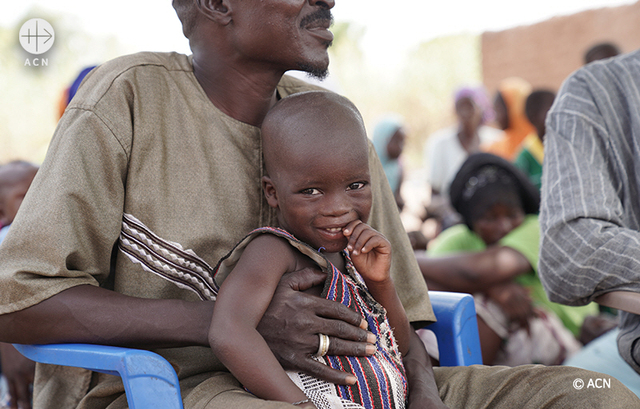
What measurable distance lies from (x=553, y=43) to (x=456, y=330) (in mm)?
13137

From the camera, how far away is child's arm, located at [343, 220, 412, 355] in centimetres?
159

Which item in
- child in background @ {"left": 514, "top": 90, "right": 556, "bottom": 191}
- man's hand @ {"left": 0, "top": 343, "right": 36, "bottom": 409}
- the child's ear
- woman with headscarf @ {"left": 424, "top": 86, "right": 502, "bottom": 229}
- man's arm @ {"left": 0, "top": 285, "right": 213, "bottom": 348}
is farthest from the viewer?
woman with headscarf @ {"left": 424, "top": 86, "right": 502, "bottom": 229}

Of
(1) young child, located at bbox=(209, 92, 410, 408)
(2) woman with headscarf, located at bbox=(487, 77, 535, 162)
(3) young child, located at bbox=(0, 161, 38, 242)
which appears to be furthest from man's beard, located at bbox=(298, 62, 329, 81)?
(2) woman with headscarf, located at bbox=(487, 77, 535, 162)

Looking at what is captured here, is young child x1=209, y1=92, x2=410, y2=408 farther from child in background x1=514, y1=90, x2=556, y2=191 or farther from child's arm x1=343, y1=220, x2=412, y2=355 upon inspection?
child in background x1=514, y1=90, x2=556, y2=191

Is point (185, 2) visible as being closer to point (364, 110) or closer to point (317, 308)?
point (317, 308)

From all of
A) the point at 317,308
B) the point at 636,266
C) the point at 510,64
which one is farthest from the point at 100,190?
the point at 510,64

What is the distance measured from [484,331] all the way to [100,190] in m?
2.42

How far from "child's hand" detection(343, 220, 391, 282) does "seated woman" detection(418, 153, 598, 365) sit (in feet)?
6.35

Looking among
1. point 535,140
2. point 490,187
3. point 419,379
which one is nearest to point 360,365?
point 419,379

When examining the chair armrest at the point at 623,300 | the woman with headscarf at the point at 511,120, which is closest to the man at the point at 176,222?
the chair armrest at the point at 623,300

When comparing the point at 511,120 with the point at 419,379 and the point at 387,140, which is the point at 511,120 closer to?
the point at 387,140

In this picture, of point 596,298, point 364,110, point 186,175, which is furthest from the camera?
point 364,110

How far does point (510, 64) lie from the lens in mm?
14461

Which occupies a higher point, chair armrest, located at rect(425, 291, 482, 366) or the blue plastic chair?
the blue plastic chair
